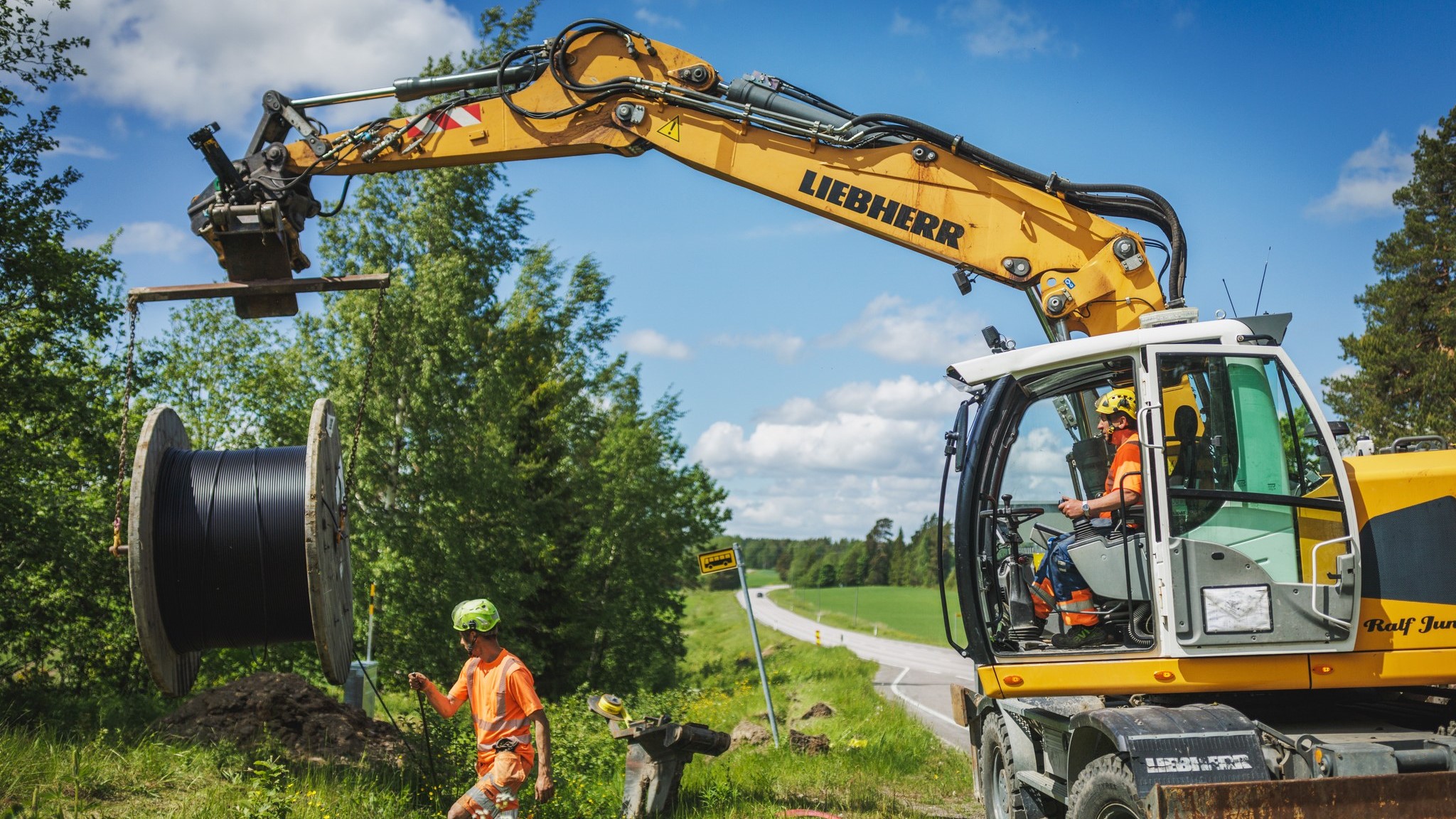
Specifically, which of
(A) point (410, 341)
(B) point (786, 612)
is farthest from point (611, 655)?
(B) point (786, 612)

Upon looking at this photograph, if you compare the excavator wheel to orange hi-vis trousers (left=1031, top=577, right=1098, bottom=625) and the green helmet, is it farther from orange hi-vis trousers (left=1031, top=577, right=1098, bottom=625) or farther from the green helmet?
the green helmet

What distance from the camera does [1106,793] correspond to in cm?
554

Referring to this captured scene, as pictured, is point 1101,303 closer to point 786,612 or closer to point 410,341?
point 410,341

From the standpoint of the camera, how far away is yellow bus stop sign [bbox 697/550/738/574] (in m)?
14.3

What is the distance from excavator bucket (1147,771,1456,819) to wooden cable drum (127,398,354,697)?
221 inches

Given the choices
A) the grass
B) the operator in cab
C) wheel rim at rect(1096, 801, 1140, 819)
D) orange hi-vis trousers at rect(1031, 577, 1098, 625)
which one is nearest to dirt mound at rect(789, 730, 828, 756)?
the grass

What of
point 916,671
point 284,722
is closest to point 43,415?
point 284,722

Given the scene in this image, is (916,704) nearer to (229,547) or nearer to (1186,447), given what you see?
(229,547)

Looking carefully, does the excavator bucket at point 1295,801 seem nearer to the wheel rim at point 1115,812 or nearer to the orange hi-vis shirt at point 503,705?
the wheel rim at point 1115,812

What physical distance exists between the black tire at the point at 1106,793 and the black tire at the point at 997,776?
66.9 inches

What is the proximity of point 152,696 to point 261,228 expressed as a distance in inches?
442

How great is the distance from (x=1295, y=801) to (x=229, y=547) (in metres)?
6.98

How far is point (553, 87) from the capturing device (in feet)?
27.9

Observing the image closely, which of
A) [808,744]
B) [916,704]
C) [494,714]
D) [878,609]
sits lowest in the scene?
[916,704]
